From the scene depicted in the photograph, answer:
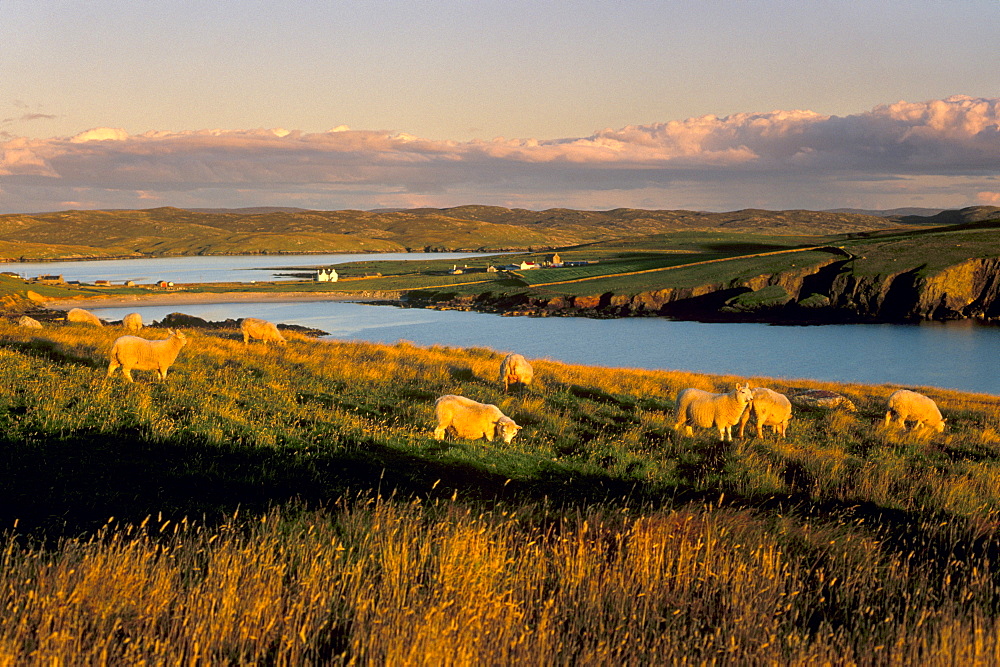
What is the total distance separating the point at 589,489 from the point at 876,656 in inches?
220

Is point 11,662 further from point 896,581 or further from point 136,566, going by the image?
point 896,581

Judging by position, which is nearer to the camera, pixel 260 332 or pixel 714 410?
pixel 714 410

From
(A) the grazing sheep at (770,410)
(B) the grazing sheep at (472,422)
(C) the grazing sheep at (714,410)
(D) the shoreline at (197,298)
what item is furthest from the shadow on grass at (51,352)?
(D) the shoreline at (197,298)

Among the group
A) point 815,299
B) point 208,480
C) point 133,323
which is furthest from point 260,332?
point 815,299

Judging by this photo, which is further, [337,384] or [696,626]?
[337,384]

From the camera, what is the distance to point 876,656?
5.66 meters

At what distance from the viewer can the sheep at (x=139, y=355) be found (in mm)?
15336

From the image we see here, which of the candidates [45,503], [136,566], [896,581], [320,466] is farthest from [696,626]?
[45,503]

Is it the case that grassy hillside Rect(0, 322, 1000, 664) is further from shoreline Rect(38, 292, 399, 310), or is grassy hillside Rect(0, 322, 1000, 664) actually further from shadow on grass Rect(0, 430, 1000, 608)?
shoreline Rect(38, 292, 399, 310)

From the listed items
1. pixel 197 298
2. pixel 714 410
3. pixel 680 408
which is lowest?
pixel 197 298

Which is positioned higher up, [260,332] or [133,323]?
[133,323]

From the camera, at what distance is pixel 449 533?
762 centimetres

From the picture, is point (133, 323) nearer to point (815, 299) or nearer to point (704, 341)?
point (704, 341)

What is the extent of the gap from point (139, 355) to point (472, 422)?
7.99 meters
